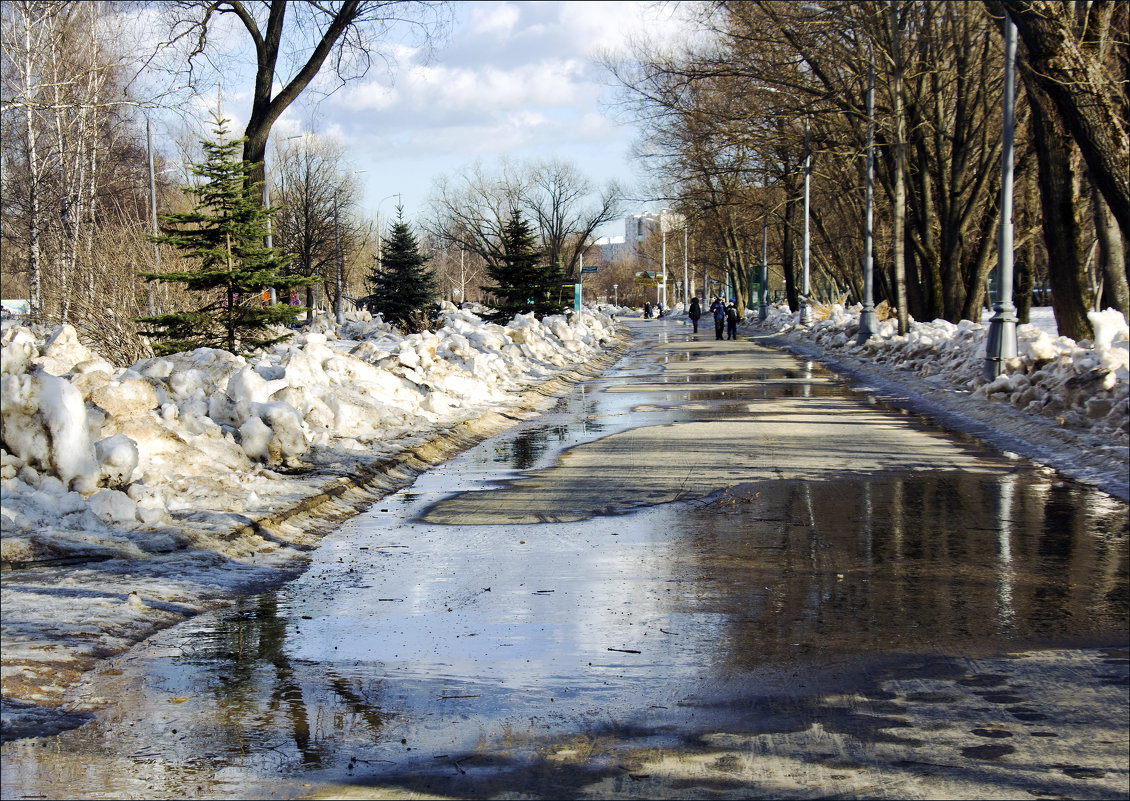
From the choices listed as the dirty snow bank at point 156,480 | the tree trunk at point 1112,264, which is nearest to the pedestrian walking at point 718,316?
the tree trunk at point 1112,264

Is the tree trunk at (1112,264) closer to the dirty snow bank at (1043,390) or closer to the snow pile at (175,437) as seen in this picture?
the dirty snow bank at (1043,390)

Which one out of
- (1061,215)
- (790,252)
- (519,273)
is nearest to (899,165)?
(1061,215)

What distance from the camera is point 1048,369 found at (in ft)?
50.3

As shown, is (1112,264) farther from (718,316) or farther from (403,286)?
(718,316)

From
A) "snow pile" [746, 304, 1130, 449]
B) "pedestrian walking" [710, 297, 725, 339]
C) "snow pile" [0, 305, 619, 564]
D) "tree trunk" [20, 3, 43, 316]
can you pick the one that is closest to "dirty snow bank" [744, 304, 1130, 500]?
"snow pile" [746, 304, 1130, 449]

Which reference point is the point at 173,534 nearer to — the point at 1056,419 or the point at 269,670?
the point at 269,670

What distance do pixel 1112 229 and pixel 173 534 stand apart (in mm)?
17909

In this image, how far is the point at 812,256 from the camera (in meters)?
76.2

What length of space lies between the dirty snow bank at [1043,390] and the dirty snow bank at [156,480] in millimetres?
6856

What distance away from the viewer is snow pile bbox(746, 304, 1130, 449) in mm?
12867

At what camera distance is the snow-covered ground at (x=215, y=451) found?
6090 mm

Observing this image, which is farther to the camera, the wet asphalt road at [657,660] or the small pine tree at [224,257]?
the small pine tree at [224,257]

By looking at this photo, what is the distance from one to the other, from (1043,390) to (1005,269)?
13.2ft

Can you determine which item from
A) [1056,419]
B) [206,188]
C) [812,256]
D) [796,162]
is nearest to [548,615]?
[1056,419]
